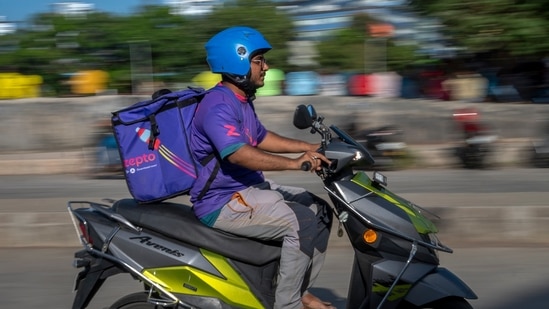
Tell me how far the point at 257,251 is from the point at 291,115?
7462mm

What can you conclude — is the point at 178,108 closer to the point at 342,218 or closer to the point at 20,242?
the point at 342,218

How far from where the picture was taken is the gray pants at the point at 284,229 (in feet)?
12.4

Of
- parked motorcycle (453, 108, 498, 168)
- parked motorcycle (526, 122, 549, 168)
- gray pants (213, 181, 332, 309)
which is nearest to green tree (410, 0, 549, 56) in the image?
parked motorcycle (526, 122, 549, 168)

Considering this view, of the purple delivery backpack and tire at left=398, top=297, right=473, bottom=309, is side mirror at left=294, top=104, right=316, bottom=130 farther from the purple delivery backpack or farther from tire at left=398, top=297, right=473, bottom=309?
tire at left=398, top=297, right=473, bottom=309

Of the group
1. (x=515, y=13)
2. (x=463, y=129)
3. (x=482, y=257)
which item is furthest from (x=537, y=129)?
(x=482, y=257)

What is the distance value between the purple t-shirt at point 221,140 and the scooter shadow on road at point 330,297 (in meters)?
1.48

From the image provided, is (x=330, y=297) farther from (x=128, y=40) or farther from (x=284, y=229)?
(x=128, y=40)

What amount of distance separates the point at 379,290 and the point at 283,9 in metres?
10.8

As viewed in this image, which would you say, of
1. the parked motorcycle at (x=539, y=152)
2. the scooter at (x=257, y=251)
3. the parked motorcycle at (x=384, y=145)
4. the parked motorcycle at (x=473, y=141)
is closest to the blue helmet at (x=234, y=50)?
the scooter at (x=257, y=251)

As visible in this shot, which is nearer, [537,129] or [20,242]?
[20,242]

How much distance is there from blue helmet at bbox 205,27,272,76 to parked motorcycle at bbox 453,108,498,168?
22.0 feet

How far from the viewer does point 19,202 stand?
769 cm

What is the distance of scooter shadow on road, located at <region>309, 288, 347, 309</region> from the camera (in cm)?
517

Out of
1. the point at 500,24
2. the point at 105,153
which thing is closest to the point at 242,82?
the point at 105,153
